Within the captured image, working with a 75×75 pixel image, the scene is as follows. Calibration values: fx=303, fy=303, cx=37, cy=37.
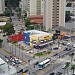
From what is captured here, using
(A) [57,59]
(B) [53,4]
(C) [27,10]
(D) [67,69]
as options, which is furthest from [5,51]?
(C) [27,10]

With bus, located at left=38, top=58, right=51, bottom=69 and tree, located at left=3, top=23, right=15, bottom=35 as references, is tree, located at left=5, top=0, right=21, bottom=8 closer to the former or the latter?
tree, located at left=3, top=23, right=15, bottom=35

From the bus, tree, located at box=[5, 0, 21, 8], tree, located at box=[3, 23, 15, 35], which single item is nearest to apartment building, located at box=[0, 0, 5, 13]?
tree, located at box=[5, 0, 21, 8]

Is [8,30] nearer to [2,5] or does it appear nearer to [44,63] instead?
[44,63]

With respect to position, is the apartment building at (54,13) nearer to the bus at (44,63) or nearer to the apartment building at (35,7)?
the apartment building at (35,7)

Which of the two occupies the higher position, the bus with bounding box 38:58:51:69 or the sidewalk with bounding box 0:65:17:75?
the bus with bounding box 38:58:51:69

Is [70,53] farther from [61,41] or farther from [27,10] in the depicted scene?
[27,10]

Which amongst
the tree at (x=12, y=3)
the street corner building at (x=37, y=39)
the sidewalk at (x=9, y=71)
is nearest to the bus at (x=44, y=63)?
the sidewalk at (x=9, y=71)

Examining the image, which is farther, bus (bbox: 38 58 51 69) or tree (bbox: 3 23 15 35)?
tree (bbox: 3 23 15 35)

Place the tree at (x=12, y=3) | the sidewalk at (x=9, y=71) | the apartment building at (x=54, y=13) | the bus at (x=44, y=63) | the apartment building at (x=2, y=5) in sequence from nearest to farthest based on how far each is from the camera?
the sidewalk at (x=9, y=71)
the bus at (x=44, y=63)
the apartment building at (x=54, y=13)
the apartment building at (x=2, y=5)
the tree at (x=12, y=3)

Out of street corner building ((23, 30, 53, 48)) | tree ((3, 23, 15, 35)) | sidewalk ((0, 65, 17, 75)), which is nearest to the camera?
sidewalk ((0, 65, 17, 75))
